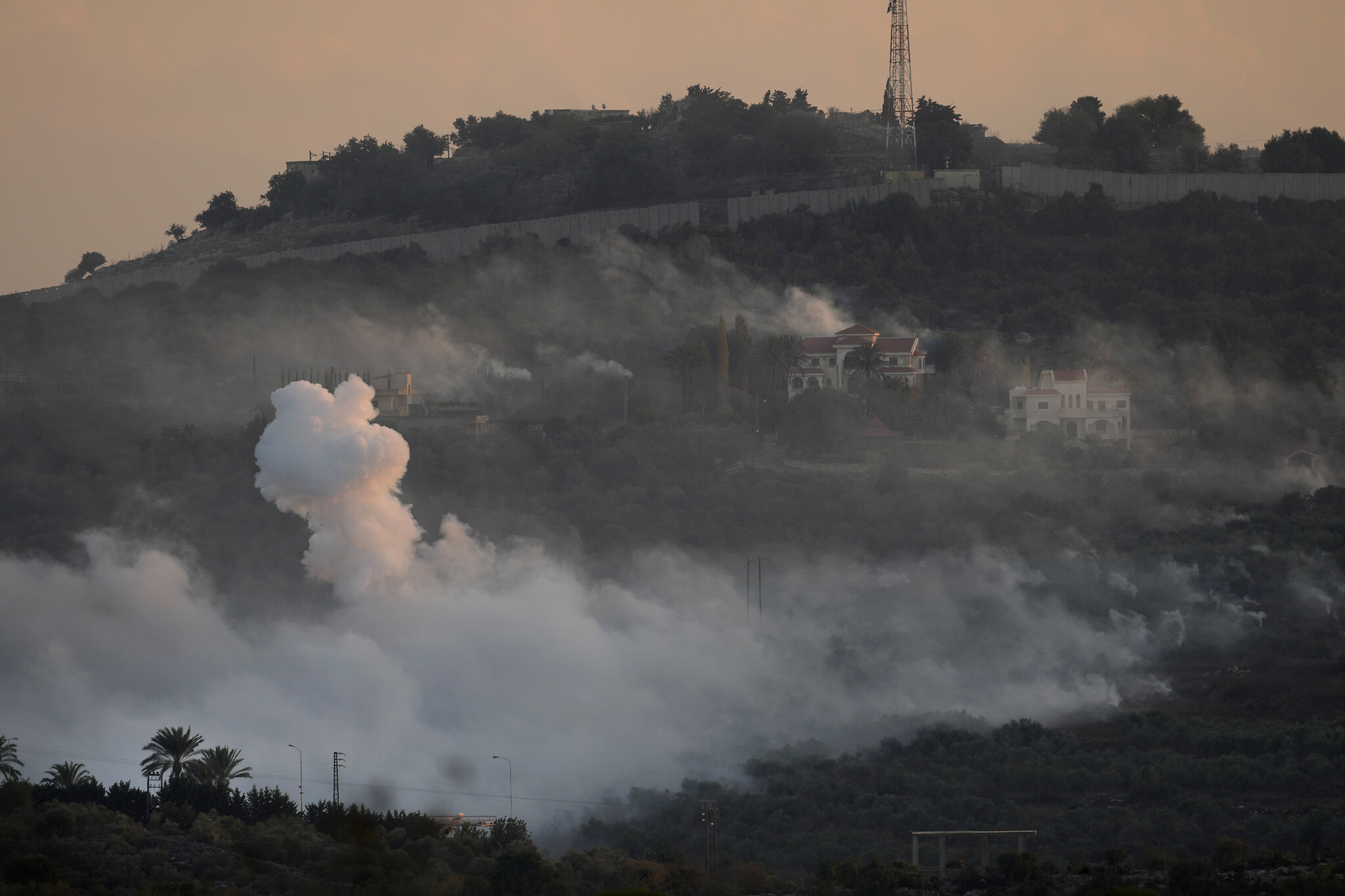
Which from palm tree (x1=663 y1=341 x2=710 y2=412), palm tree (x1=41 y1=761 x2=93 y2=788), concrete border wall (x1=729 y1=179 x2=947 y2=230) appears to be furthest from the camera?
concrete border wall (x1=729 y1=179 x2=947 y2=230)

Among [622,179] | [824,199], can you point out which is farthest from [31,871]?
[622,179]

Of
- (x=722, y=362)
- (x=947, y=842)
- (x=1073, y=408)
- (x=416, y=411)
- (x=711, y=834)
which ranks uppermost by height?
(x=722, y=362)

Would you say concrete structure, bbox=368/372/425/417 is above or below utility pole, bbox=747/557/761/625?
above

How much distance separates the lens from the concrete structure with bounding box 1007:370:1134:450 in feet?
403

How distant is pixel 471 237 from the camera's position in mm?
160625

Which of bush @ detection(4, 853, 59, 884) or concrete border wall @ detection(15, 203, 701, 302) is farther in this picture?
concrete border wall @ detection(15, 203, 701, 302)

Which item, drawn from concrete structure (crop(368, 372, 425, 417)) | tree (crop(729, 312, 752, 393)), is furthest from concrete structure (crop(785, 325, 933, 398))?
concrete structure (crop(368, 372, 425, 417))

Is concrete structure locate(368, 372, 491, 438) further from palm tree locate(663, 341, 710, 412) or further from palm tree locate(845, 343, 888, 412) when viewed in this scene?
palm tree locate(845, 343, 888, 412)

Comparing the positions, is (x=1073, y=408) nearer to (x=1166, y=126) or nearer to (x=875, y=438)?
(x=875, y=438)

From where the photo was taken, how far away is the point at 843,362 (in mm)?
128500

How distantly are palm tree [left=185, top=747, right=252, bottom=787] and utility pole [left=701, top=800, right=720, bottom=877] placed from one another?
20.4 meters

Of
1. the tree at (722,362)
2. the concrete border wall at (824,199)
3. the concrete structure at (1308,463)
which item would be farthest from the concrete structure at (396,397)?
the concrete structure at (1308,463)

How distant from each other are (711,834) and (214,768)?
22602mm

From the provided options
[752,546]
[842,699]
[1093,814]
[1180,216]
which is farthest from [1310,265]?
[1093,814]
